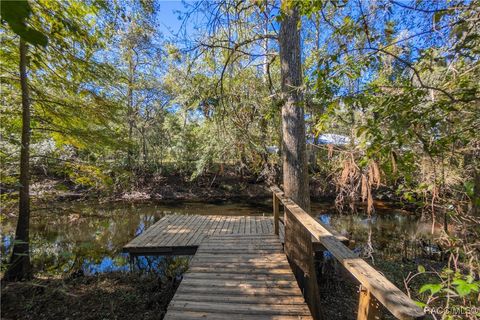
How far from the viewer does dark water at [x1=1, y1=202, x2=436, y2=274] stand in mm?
5645

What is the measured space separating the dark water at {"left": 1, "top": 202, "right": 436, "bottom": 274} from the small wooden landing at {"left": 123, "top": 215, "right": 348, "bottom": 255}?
2.76 ft

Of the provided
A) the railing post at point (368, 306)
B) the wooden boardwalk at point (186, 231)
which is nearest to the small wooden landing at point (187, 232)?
the wooden boardwalk at point (186, 231)

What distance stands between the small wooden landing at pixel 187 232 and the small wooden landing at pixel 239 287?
29.9 inches

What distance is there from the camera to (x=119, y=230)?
851 cm

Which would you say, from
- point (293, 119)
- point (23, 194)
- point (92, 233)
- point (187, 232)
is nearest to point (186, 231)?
point (187, 232)

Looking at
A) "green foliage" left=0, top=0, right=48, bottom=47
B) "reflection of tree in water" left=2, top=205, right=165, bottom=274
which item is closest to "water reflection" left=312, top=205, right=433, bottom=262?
"reflection of tree in water" left=2, top=205, right=165, bottom=274

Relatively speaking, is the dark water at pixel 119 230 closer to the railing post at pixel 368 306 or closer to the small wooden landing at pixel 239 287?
the small wooden landing at pixel 239 287

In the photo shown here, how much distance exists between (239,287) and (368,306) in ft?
6.13

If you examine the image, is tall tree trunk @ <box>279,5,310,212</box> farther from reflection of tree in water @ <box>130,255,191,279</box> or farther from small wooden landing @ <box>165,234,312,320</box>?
reflection of tree in water @ <box>130,255,191,279</box>

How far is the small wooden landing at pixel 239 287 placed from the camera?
2.41 m

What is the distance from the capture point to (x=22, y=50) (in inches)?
145

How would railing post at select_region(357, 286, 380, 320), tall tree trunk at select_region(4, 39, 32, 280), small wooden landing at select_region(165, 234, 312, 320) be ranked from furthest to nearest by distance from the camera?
tall tree trunk at select_region(4, 39, 32, 280)
small wooden landing at select_region(165, 234, 312, 320)
railing post at select_region(357, 286, 380, 320)

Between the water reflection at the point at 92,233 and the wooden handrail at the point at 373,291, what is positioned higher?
the wooden handrail at the point at 373,291

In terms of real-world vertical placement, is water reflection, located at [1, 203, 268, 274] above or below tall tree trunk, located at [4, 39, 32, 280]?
below
